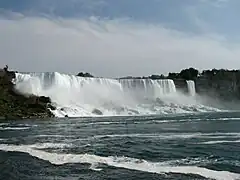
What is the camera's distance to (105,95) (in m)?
124

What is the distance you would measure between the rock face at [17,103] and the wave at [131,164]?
68.1 metres

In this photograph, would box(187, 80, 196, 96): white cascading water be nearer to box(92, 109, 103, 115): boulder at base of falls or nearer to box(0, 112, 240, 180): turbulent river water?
box(92, 109, 103, 115): boulder at base of falls

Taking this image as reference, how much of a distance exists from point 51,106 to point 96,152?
80031mm

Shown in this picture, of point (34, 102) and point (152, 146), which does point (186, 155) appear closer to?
point (152, 146)

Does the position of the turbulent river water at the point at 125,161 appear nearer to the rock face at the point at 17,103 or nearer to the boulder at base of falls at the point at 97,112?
the rock face at the point at 17,103

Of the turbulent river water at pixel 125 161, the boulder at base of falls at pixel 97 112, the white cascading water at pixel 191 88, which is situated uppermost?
the white cascading water at pixel 191 88

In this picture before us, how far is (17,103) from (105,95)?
29701 mm

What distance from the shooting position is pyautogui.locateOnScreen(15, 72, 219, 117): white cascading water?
112 metres

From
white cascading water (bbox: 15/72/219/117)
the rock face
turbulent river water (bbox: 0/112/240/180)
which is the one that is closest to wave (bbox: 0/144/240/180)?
turbulent river water (bbox: 0/112/240/180)

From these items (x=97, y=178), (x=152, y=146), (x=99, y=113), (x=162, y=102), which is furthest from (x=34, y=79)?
(x=97, y=178)

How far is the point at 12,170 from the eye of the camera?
21766 millimetres

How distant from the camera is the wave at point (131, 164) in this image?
1903 cm

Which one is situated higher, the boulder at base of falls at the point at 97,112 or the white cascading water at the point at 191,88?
the white cascading water at the point at 191,88

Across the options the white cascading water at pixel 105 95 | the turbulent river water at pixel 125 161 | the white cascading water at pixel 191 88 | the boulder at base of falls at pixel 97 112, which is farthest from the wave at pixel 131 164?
the white cascading water at pixel 191 88
